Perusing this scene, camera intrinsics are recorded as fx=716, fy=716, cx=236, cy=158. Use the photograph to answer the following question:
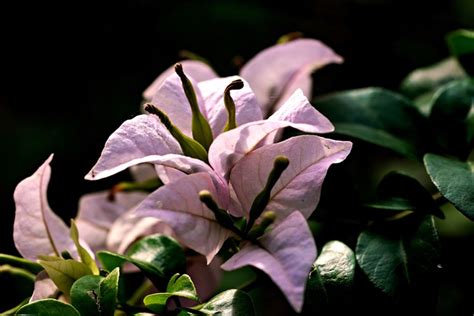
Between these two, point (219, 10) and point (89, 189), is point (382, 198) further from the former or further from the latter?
point (219, 10)

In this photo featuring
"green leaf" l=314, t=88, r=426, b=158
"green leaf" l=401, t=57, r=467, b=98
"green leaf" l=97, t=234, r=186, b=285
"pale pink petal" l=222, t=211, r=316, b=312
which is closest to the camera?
"pale pink petal" l=222, t=211, r=316, b=312

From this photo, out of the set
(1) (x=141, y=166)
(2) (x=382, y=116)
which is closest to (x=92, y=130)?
(1) (x=141, y=166)

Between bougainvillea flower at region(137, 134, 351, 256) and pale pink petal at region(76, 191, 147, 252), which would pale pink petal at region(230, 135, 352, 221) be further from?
pale pink petal at region(76, 191, 147, 252)

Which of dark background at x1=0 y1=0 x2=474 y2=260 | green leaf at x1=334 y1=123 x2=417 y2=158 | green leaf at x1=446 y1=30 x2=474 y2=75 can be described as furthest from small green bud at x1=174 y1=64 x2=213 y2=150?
dark background at x1=0 y1=0 x2=474 y2=260

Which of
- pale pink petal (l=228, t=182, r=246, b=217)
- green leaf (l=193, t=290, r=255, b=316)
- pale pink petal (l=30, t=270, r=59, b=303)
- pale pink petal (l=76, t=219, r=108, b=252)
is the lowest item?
pale pink petal (l=76, t=219, r=108, b=252)

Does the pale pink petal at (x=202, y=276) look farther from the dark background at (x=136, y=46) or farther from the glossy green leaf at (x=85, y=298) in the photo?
the dark background at (x=136, y=46)
